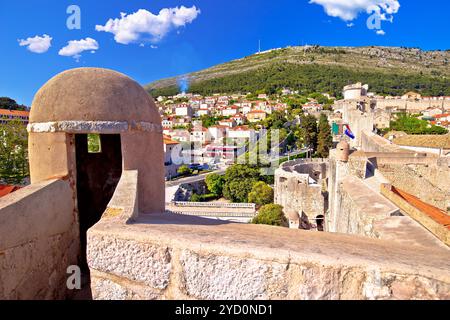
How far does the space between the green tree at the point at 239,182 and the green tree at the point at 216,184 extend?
0.80 meters

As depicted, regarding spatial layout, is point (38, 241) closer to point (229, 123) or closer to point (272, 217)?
point (272, 217)

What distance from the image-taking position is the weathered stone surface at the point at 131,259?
1.56 metres

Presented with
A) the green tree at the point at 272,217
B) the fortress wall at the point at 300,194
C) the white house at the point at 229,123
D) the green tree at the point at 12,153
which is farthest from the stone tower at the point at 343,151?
the white house at the point at 229,123

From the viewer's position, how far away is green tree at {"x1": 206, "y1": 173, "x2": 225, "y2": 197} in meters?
32.3

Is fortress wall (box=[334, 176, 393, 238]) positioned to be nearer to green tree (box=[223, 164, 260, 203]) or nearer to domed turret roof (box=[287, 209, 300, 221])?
domed turret roof (box=[287, 209, 300, 221])

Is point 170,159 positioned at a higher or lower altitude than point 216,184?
higher

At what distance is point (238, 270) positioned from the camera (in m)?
1.41

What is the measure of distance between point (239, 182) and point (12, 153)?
2155cm

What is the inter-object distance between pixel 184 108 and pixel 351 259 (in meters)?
88.6

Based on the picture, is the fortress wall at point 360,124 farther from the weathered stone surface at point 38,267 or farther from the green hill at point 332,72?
the green hill at point 332,72

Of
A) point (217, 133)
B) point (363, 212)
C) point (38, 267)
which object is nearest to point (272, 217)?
point (363, 212)

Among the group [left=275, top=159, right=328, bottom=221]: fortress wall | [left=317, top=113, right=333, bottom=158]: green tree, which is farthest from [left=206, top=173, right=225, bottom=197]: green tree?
[left=317, top=113, right=333, bottom=158]: green tree

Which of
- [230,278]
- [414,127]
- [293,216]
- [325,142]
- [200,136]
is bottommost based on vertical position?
[293,216]
